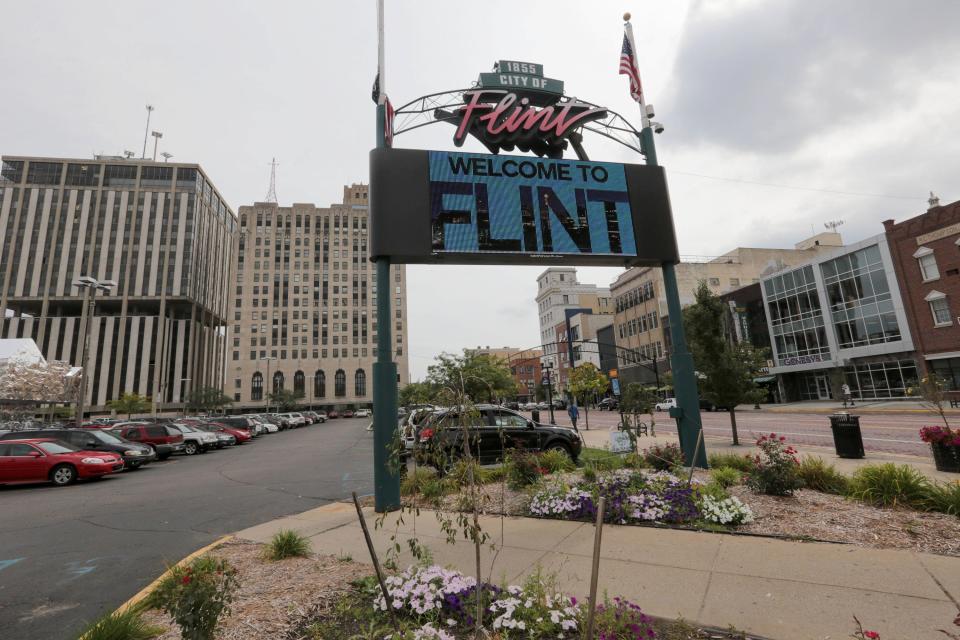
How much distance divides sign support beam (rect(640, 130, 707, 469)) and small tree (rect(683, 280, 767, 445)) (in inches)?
292

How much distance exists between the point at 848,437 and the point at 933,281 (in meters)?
29.7

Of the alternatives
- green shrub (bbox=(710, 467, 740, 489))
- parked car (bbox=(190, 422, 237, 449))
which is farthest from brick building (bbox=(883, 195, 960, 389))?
parked car (bbox=(190, 422, 237, 449))

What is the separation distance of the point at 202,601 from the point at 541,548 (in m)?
3.85

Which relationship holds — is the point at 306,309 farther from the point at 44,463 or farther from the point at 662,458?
the point at 662,458

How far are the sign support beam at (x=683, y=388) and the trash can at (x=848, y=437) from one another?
423cm

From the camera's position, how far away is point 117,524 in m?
8.27

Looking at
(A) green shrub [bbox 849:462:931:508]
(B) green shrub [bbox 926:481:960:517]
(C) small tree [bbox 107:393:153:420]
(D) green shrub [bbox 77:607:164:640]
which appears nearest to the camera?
(D) green shrub [bbox 77:607:164:640]

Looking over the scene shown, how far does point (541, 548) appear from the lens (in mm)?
5625

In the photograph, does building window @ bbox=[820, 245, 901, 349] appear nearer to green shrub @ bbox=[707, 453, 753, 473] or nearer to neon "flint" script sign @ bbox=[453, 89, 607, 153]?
green shrub @ bbox=[707, 453, 753, 473]

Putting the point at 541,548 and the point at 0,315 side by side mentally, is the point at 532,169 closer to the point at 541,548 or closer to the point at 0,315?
the point at 541,548

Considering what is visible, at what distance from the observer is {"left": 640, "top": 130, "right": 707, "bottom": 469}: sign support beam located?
32.2 ft

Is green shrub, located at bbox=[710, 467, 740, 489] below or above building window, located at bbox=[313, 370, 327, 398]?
below

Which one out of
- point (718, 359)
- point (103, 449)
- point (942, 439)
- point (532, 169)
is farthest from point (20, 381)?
point (942, 439)

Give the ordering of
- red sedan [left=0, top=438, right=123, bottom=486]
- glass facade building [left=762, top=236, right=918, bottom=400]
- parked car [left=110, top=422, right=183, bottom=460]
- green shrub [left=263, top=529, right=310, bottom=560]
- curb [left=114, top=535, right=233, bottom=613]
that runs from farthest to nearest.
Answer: glass facade building [left=762, top=236, right=918, bottom=400] → parked car [left=110, top=422, right=183, bottom=460] → red sedan [left=0, top=438, right=123, bottom=486] → green shrub [left=263, top=529, right=310, bottom=560] → curb [left=114, top=535, right=233, bottom=613]
